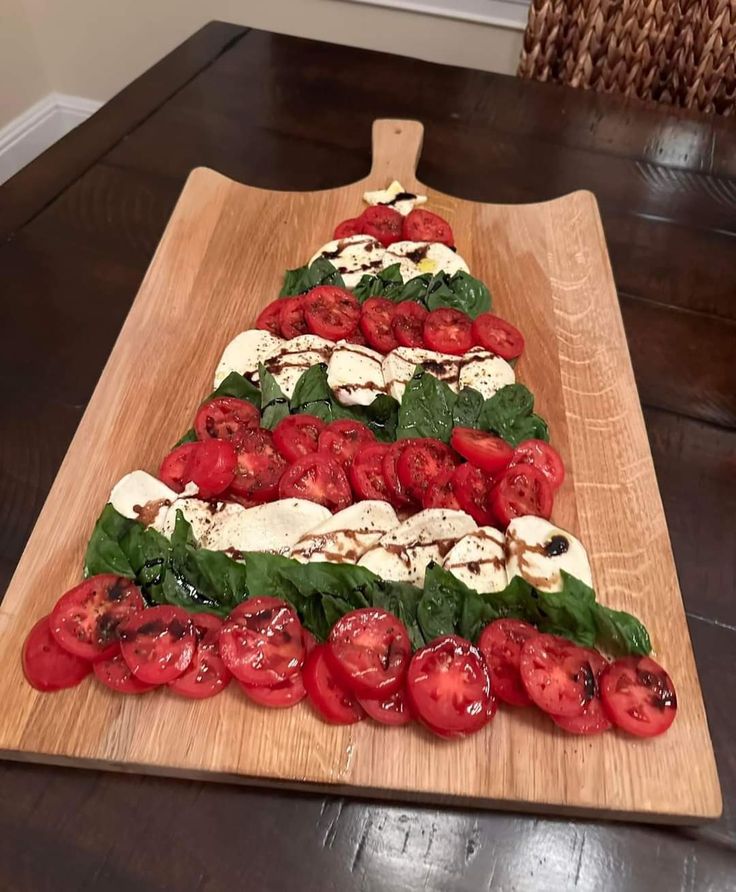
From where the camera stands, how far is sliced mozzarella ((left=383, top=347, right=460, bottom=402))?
144cm

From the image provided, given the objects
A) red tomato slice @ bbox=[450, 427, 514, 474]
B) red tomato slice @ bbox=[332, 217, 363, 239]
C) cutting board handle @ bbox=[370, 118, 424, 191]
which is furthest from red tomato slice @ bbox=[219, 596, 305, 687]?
cutting board handle @ bbox=[370, 118, 424, 191]

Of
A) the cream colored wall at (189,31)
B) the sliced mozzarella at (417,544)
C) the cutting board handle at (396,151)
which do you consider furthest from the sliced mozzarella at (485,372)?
the cream colored wall at (189,31)

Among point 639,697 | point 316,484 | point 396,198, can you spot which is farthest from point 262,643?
point 396,198

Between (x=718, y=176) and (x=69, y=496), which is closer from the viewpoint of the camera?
(x=69, y=496)

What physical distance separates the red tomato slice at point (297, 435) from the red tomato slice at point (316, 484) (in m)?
0.04

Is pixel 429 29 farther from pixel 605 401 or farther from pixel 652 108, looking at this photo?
pixel 605 401

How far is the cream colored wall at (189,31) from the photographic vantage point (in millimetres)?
3129

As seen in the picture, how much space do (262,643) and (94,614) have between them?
26 cm

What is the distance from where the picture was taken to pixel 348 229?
5.92ft

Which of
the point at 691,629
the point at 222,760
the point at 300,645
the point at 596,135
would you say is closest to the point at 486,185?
the point at 596,135

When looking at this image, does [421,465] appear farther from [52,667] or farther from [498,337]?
[52,667]

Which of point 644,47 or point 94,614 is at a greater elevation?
point 644,47

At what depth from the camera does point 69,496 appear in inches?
50.8

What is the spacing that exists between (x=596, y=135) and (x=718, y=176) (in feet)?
1.23
